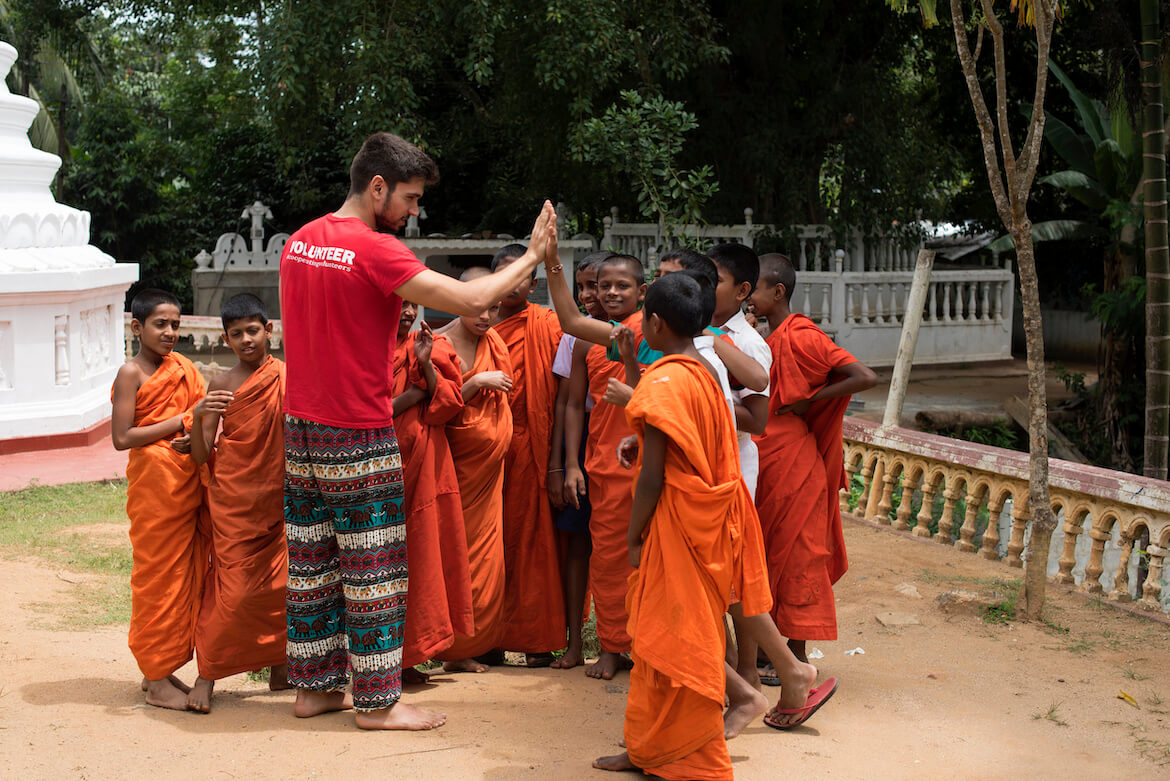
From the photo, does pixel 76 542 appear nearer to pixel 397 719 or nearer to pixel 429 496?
pixel 429 496

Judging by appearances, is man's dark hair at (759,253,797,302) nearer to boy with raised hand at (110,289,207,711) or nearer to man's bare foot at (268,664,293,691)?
boy with raised hand at (110,289,207,711)

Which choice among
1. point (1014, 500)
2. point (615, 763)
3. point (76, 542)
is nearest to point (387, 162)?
point (615, 763)

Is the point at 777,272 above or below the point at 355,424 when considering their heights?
above

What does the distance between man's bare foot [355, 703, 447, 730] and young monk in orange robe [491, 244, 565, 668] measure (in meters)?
0.93

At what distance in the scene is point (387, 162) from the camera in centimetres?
358

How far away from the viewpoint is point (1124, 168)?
11250 millimetres

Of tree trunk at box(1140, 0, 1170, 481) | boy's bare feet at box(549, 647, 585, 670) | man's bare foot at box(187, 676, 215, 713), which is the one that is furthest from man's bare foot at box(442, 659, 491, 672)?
tree trunk at box(1140, 0, 1170, 481)

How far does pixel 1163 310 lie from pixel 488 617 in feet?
21.6

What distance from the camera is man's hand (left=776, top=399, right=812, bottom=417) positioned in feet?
14.2

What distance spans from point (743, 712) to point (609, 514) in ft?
3.17

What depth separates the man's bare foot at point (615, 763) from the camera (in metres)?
3.40

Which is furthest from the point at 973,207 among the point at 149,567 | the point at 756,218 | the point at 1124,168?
the point at 149,567

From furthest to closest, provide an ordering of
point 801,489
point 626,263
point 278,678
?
1. point 626,263
2. point 801,489
3. point 278,678

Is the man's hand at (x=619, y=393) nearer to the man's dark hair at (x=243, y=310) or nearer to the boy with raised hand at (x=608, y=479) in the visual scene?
the boy with raised hand at (x=608, y=479)
